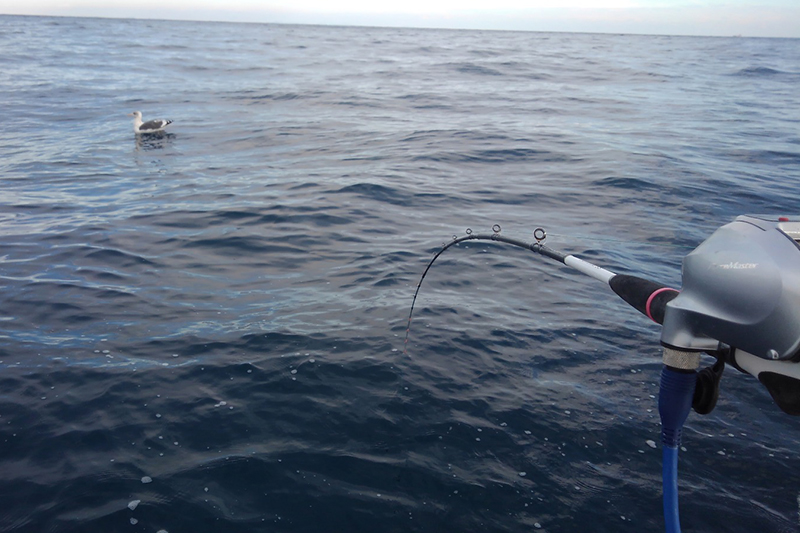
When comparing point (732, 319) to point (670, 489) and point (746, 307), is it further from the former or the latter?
point (670, 489)

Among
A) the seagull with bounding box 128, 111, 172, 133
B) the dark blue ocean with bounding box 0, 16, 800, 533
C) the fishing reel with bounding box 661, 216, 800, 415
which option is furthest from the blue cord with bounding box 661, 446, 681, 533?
the seagull with bounding box 128, 111, 172, 133

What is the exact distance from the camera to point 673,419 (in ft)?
6.27

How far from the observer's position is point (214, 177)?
1059cm

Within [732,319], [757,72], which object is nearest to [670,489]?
[732,319]

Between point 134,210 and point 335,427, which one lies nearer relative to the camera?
point 335,427

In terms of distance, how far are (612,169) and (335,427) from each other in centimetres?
864

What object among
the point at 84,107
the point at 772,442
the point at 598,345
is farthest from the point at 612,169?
the point at 84,107

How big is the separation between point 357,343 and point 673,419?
3.29m

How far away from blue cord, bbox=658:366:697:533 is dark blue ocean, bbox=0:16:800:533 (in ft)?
4.42

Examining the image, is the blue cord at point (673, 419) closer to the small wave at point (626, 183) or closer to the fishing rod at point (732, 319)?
the fishing rod at point (732, 319)

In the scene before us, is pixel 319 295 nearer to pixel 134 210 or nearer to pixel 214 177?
pixel 134 210

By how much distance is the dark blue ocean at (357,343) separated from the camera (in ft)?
10.9

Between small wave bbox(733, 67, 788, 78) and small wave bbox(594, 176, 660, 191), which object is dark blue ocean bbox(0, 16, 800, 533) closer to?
small wave bbox(594, 176, 660, 191)

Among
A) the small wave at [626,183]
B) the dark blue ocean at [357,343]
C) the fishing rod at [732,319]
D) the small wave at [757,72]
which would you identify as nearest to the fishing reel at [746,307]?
the fishing rod at [732,319]
